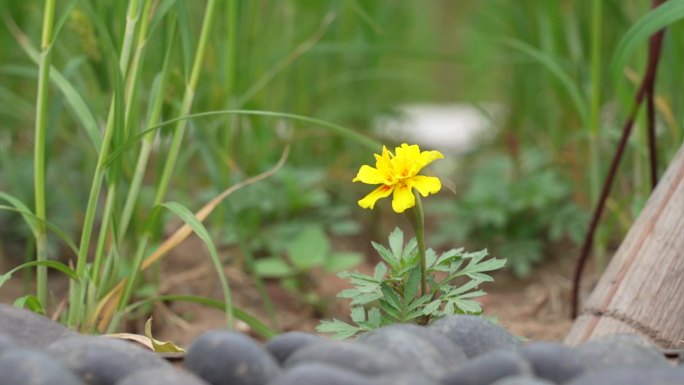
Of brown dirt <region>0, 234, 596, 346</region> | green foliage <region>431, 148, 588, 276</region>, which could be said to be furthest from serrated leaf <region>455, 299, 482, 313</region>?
green foliage <region>431, 148, 588, 276</region>

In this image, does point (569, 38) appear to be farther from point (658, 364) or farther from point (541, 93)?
point (658, 364)

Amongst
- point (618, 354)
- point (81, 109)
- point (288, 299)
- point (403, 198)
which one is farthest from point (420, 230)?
point (288, 299)

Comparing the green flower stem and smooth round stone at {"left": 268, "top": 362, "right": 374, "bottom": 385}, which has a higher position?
the green flower stem

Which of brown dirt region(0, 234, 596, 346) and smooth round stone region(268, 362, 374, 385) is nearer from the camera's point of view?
smooth round stone region(268, 362, 374, 385)

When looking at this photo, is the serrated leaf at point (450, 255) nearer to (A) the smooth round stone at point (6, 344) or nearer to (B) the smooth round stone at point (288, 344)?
(B) the smooth round stone at point (288, 344)

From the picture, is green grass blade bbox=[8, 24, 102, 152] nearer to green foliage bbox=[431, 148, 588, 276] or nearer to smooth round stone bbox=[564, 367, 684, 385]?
smooth round stone bbox=[564, 367, 684, 385]

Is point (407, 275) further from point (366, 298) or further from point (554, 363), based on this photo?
point (554, 363)

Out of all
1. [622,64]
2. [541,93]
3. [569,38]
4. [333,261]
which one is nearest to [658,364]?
[622,64]

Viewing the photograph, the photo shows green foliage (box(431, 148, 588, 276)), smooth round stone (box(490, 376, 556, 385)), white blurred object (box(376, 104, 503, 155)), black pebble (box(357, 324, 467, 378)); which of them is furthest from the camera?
white blurred object (box(376, 104, 503, 155))
